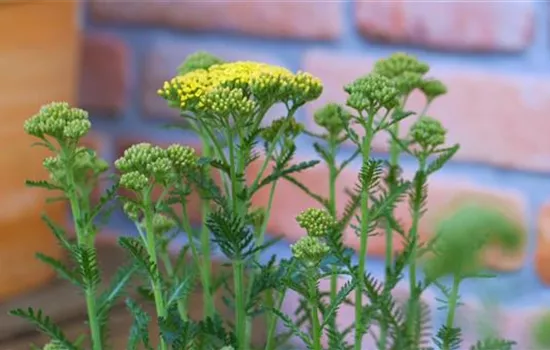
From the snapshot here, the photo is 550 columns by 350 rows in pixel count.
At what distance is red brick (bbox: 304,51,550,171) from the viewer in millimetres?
623

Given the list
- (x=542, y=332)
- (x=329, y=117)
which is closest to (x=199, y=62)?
(x=329, y=117)

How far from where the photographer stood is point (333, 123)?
0.39m

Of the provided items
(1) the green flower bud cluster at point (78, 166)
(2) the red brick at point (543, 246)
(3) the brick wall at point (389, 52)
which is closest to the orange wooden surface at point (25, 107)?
(1) the green flower bud cluster at point (78, 166)

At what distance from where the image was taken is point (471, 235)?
0.11 meters

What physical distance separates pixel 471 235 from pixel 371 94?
0.68ft

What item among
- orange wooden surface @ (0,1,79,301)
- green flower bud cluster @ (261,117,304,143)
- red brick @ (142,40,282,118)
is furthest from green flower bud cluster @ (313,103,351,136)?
red brick @ (142,40,282,118)

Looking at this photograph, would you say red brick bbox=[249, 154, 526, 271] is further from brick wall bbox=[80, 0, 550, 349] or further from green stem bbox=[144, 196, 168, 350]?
green stem bbox=[144, 196, 168, 350]

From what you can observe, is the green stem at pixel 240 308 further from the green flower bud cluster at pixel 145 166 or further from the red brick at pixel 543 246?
the red brick at pixel 543 246

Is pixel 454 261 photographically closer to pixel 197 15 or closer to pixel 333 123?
pixel 333 123

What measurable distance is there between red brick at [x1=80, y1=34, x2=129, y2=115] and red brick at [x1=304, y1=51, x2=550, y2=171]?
218 mm

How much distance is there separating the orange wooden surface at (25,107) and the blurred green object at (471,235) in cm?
A: 42

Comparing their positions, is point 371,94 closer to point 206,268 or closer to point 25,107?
point 206,268

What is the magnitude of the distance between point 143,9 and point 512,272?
38 centimetres

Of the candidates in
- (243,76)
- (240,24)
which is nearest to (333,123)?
(243,76)
